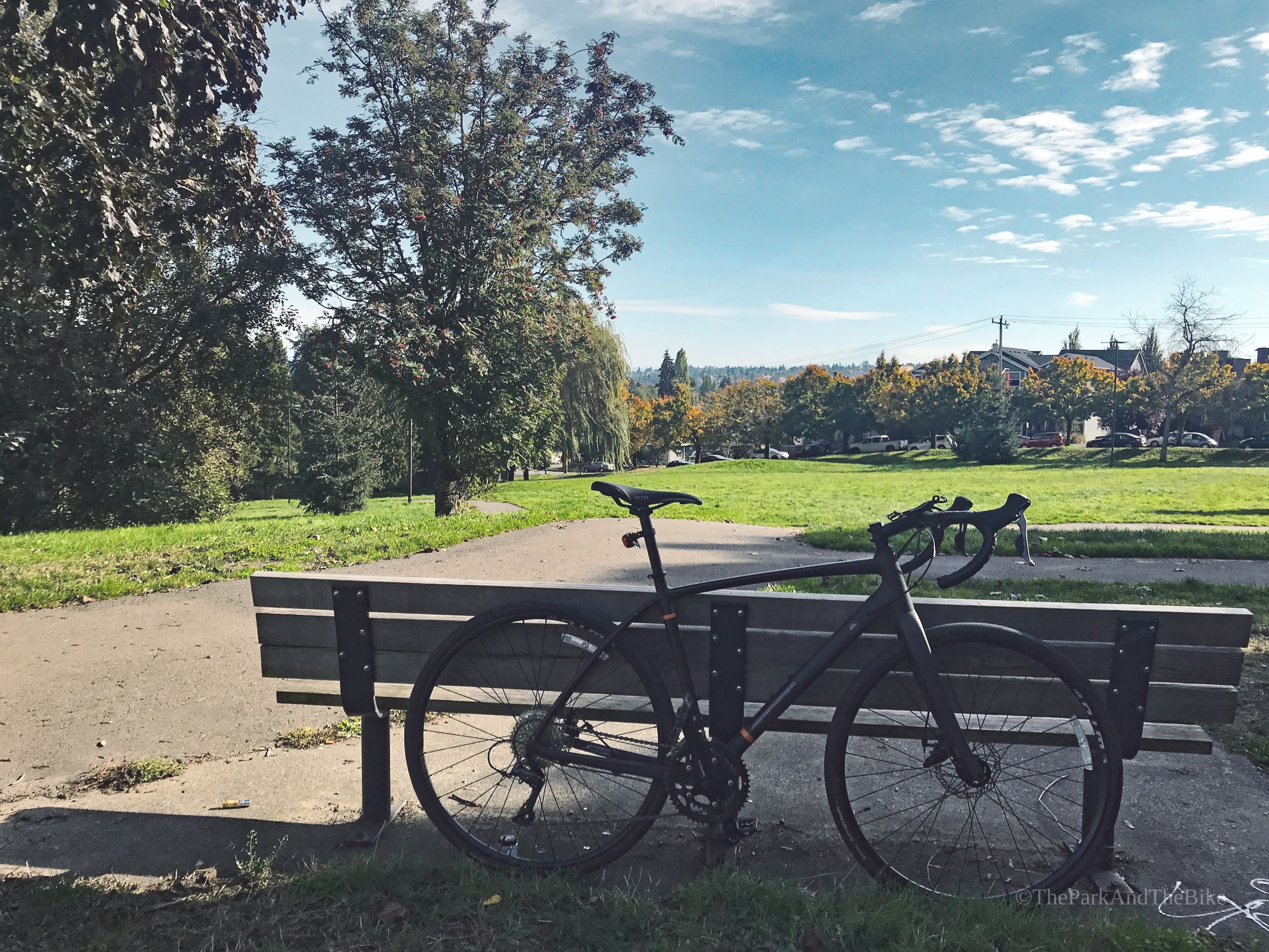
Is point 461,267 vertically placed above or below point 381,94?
below

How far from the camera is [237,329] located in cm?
1666

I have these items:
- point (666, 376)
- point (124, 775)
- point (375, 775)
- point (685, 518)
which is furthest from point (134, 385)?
point (666, 376)

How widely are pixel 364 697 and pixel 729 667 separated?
4.43 feet

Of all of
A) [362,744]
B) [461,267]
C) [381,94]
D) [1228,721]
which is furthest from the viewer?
[381,94]

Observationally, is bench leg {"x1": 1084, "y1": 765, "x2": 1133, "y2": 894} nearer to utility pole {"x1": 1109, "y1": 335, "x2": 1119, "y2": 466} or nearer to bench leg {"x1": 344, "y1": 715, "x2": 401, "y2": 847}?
bench leg {"x1": 344, "y1": 715, "x2": 401, "y2": 847}

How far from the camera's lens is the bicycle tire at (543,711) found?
2730mm

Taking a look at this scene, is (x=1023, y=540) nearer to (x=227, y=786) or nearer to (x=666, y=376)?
(x=227, y=786)

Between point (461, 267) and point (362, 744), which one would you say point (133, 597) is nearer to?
point (362, 744)

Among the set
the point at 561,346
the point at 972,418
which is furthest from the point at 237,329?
the point at 972,418

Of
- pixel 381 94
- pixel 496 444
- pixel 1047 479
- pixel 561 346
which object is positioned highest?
pixel 381 94

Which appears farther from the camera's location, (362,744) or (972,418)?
(972,418)

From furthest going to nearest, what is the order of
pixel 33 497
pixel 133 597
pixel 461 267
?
pixel 33 497 < pixel 461 267 < pixel 133 597

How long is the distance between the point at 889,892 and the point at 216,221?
8.11 m

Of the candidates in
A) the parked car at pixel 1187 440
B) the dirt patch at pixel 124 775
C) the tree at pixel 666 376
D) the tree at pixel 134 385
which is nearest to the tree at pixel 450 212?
the tree at pixel 134 385
